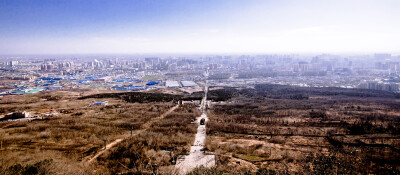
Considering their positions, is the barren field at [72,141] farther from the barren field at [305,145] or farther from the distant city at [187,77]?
the distant city at [187,77]

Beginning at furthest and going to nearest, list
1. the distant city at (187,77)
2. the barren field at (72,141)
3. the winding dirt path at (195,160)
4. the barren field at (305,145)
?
the distant city at (187,77)
the winding dirt path at (195,160)
the barren field at (305,145)
the barren field at (72,141)

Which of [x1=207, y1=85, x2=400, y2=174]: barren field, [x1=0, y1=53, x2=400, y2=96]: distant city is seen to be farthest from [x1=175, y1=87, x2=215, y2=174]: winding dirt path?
[x1=0, y1=53, x2=400, y2=96]: distant city

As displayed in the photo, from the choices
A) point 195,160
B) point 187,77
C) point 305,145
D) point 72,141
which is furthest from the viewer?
point 187,77

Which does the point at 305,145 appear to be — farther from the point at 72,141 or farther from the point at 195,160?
the point at 72,141

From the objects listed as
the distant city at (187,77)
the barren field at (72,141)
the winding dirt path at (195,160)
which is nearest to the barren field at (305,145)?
the winding dirt path at (195,160)

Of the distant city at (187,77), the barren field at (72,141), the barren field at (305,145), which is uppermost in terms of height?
the distant city at (187,77)

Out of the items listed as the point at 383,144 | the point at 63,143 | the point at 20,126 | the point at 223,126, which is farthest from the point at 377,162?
the point at 20,126

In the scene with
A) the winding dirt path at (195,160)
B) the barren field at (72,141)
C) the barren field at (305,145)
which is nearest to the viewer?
the barren field at (72,141)

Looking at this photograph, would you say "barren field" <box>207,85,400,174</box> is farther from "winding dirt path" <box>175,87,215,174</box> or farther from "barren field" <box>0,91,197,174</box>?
"barren field" <box>0,91,197,174</box>

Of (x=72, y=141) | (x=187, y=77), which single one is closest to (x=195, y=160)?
(x=72, y=141)

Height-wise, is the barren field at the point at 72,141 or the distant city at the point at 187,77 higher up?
the distant city at the point at 187,77

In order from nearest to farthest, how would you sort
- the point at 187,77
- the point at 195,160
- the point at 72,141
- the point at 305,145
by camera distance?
the point at 195,160
the point at 72,141
the point at 305,145
the point at 187,77

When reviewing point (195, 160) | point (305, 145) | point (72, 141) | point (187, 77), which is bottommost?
point (305, 145)

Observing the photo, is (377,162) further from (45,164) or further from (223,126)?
(45,164)
